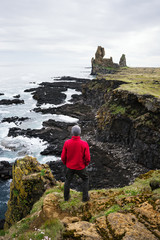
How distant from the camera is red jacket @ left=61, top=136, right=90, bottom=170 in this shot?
6.82m

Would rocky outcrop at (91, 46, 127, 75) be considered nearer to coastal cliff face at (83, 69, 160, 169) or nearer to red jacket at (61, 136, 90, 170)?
coastal cliff face at (83, 69, 160, 169)

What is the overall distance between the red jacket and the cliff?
1.86m

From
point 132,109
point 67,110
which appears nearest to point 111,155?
point 132,109

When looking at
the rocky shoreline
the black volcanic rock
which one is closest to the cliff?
the rocky shoreline

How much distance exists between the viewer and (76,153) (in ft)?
22.4

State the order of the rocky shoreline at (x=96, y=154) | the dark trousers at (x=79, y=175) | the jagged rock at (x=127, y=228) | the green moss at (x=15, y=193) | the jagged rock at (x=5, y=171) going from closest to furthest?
the jagged rock at (x=127, y=228)
the dark trousers at (x=79, y=175)
the green moss at (x=15, y=193)
the rocky shoreline at (x=96, y=154)
the jagged rock at (x=5, y=171)

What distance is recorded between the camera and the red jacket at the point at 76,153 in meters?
6.82

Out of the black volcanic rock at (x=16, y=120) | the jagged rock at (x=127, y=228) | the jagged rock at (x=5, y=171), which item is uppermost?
the jagged rock at (x=127, y=228)

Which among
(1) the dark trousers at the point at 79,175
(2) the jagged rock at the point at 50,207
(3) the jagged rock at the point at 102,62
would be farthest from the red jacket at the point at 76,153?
(3) the jagged rock at the point at 102,62

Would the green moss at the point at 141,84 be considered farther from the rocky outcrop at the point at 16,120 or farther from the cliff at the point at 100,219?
the rocky outcrop at the point at 16,120

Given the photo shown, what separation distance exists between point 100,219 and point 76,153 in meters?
2.50

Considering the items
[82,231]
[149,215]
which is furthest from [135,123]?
[82,231]

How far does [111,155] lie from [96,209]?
2312cm

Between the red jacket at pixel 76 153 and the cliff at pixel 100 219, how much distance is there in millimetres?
1858
